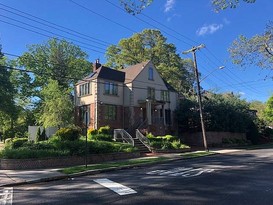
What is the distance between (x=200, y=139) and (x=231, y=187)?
32.0 m

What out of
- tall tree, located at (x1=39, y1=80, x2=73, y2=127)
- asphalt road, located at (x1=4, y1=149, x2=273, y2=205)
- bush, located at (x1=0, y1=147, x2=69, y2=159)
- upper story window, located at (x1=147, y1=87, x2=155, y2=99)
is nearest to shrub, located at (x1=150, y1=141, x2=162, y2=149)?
bush, located at (x1=0, y1=147, x2=69, y2=159)

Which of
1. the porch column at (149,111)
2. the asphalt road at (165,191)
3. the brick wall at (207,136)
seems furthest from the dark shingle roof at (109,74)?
the asphalt road at (165,191)

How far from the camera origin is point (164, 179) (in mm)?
12969

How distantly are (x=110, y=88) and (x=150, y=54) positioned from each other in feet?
86.1

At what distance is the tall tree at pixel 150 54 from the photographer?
6097 cm

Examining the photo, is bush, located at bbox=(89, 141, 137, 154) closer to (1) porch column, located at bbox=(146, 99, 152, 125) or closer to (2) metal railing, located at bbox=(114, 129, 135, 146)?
(2) metal railing, located at bbox=(114, 129, 135, 146)

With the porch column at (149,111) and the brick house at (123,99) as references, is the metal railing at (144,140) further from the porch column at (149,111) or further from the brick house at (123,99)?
the porch column at (149,111)

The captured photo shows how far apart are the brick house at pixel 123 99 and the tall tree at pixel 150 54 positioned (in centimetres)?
1763

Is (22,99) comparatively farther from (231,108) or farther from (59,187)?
(59,187)

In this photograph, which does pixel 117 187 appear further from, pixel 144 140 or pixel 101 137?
pixel 144 140

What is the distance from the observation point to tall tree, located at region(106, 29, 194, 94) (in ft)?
200

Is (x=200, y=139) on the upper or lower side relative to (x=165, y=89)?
lower

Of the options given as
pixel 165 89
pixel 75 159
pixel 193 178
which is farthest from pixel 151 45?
pixel 193 178

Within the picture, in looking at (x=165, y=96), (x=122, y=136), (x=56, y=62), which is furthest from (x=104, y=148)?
(x=56, y=62)
